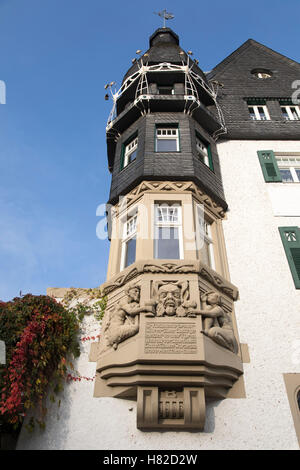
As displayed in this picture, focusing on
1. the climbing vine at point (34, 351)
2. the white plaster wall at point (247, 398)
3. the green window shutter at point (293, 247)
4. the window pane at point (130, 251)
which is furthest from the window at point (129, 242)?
the green window shutter at point (293, 247)

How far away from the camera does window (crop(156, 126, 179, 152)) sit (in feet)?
38.2

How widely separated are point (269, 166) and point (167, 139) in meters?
3.53

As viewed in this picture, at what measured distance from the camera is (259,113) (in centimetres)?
1585

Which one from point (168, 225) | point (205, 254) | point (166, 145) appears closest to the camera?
point (205, 254)

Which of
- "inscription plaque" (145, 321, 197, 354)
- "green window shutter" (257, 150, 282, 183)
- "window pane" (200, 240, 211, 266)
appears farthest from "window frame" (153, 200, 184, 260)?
"green window shutter" (257, 150, 282, 183)

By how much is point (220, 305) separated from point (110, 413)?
3033 mm

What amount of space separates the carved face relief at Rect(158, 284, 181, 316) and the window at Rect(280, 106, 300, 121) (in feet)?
35.5

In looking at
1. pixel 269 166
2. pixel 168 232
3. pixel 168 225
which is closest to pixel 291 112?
pixel 269 166

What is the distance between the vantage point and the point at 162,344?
6836 millimetres

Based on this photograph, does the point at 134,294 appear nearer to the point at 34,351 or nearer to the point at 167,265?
the point at 167,265

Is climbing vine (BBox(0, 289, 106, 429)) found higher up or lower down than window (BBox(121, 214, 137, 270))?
lower down

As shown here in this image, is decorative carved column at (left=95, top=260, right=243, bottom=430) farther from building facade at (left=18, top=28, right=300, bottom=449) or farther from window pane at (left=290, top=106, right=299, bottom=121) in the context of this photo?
window pane at (left=290, top=106, right=299, bottom=121)

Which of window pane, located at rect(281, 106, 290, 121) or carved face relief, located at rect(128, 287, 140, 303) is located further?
window pane, located at rect(281, 106, 290, 121)

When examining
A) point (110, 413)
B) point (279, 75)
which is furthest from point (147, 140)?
point (279, 75)
